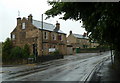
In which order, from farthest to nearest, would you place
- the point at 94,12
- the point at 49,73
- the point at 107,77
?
the point at 49,73
the point at 107,77
the point at 94,12

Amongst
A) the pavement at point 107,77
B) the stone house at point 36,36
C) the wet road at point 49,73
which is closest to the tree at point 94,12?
the pavement at point 107,77

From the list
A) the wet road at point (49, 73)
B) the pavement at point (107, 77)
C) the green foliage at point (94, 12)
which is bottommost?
the wet road at point (49, 73)

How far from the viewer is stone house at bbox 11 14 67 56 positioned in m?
50.3

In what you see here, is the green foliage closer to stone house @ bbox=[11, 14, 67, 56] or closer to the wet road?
the wet road

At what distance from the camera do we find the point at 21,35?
54812mm

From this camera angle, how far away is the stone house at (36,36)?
50344 mm

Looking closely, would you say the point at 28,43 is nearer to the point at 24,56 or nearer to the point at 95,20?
the point at 24,56

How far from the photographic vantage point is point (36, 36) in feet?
166

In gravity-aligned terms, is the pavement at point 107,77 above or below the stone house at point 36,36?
below

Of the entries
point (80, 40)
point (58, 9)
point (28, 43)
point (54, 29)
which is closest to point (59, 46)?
point (54, 29)

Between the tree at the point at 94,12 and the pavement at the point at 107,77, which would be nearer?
the tree at the point at 94,12

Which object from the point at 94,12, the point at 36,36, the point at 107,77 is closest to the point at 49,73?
the point at 107,77

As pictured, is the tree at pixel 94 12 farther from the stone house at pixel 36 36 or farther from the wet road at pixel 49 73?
the stone house at pixel 36 36

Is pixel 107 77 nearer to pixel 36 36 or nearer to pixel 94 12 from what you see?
pixel 94 12
